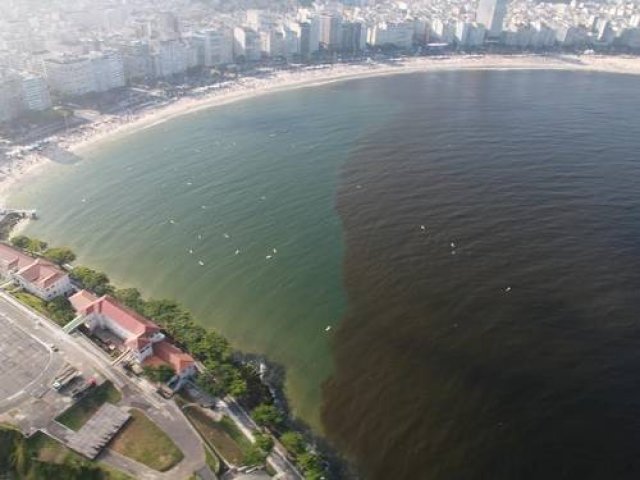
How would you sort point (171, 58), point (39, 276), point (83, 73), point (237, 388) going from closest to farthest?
point (237, 388), point (39, 276), point (83, 73), point (171, 58)

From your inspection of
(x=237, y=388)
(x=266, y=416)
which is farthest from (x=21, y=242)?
(x=266, y=416)

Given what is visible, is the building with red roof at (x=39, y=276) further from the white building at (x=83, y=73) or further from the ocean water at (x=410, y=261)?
the white building at (x=83, y=73)

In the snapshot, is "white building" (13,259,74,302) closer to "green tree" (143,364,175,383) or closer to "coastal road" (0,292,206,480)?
"coastal road" (0,292,206,480)

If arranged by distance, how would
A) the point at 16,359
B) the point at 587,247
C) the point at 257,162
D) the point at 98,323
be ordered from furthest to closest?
the point at 257,162 → the point at 587,247 → the point at 98,323 → the point at 16,359

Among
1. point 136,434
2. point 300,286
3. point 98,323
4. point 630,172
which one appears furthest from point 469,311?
point 630,172

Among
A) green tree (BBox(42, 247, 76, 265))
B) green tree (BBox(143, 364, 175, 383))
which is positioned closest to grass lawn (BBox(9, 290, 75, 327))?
green tree (BBox(42, 247, 76, 265))

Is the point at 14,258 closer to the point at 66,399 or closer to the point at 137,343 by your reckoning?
the point at 137,343

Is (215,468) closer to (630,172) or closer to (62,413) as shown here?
(62,413)
